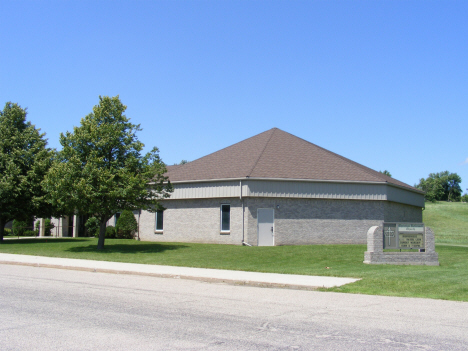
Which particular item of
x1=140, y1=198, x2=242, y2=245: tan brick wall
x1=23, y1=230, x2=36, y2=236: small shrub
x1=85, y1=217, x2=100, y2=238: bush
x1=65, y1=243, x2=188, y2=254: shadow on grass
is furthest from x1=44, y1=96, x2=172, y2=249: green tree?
x1=23, y1=230, x2=36, y2=236: small shrub

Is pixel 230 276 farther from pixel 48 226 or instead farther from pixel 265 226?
pixel 48 226

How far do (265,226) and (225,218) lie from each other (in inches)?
108

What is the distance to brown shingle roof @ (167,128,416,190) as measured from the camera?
28.9 meters

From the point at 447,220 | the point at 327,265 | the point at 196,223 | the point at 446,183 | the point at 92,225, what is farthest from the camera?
the point at 446,183

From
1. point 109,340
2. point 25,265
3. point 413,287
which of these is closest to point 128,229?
point 25,265

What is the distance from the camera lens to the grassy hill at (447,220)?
50.3m

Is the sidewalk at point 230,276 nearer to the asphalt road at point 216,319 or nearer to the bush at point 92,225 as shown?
the asphalt road at point 216,319

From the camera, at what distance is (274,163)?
2984cm

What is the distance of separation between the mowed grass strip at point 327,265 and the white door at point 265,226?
13.6 feet

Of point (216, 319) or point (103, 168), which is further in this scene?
point (103, 168)

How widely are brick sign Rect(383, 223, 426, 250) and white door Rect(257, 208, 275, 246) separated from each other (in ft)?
35.6

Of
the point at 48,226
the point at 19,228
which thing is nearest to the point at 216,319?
the point at 48,226

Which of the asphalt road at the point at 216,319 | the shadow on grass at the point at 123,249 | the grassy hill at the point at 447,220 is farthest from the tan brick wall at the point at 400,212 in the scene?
the asphalt road at the point at 216,319

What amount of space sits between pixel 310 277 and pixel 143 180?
1270cm
